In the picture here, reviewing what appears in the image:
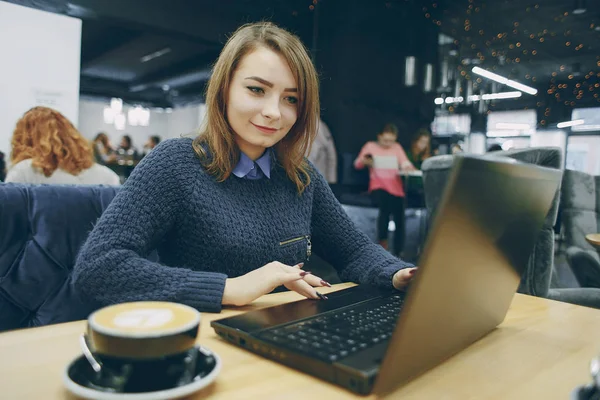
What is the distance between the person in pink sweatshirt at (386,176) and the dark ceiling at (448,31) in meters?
1.92

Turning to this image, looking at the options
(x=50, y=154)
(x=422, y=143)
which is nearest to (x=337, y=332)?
(x=50, y=154)

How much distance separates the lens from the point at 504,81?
25.8 ft

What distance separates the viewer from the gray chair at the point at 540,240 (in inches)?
60.2

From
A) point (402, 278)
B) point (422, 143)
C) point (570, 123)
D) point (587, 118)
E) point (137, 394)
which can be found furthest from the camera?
point (570, 123)

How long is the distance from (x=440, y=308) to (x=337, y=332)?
0.17m

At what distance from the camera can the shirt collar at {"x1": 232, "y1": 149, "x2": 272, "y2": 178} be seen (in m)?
1.10

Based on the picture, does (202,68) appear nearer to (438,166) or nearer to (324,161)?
(324,161)

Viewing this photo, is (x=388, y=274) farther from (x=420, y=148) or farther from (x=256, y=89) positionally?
(x=420, y=148)

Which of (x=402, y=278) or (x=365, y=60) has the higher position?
(x=365, y=60)

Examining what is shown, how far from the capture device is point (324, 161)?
5.46 metres

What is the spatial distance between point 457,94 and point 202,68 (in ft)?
17.1

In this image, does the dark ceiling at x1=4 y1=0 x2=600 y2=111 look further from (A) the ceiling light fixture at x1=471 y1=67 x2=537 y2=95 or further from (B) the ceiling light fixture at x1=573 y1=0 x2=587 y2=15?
(B) the ceiling light fixture at x1=573 y1=0 x2=587 y2=15

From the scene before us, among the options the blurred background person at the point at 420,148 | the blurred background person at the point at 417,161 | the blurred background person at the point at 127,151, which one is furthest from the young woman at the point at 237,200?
the blurred background person at the point at 127,151

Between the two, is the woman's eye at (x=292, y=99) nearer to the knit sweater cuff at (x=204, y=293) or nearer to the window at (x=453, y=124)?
the knit sweater cuff at (x=204, y=293)
